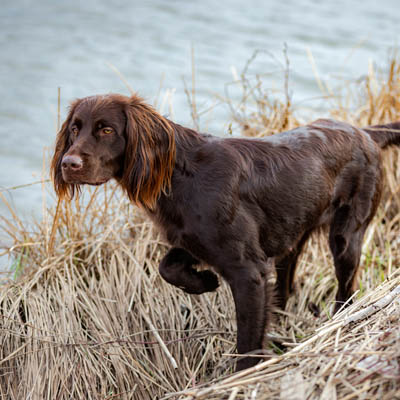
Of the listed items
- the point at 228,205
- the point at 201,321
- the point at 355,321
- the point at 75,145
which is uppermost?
the point at 75,145

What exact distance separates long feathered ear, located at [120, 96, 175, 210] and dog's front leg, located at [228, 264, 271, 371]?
479 mm

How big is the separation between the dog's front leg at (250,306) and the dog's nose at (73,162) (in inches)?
30.1

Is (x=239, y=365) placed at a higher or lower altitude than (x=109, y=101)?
lower

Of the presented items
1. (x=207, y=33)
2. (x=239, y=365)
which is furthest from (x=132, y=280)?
(x=207, y=33)

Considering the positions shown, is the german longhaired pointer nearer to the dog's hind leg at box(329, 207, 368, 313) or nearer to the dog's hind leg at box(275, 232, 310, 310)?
the dog's hind leg at box(329, 207, 368, 313)

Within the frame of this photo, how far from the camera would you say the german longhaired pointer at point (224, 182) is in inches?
101

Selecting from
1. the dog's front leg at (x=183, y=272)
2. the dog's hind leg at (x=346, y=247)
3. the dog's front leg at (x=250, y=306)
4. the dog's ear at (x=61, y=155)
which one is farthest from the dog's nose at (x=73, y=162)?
the dog's hind leg at (x=346, y=247)

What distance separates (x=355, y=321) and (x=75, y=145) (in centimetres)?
124

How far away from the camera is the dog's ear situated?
2.70 metres

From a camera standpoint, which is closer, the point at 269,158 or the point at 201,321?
the point at 269,158

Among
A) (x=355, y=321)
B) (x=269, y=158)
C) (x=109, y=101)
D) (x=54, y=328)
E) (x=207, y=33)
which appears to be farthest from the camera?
(x=207, y=33)

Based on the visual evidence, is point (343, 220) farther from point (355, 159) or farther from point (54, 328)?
point (54, 328)

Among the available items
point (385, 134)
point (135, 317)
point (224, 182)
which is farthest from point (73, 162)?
point (385, 134)

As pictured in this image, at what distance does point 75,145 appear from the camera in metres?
2.47
